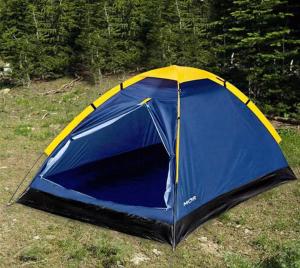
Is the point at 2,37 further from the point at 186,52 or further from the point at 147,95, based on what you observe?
the point at 147,95

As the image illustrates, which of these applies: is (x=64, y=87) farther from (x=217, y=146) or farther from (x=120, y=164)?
(x=217, y=146)

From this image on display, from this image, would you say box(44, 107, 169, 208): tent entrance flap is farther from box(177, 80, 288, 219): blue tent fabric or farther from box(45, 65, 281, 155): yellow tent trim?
box(177, 80, 288, 219): blue tent fabric

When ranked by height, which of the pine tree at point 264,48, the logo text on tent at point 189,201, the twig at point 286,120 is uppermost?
the pine tree at point 264,48

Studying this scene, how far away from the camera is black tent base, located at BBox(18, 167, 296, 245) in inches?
234

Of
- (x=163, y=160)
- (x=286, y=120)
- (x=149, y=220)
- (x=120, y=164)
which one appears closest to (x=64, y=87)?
(x=286, y=120)

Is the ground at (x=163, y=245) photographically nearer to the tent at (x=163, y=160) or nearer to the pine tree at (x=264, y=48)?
the tent at (x=163, y=160)

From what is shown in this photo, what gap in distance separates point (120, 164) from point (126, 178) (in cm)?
50

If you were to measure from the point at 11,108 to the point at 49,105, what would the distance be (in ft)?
3.90

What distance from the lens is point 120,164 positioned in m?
8.15

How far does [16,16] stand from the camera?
16.8 m

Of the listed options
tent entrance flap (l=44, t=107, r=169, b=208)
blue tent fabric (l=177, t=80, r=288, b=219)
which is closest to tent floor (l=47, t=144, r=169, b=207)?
tent entrance flap (l=44, t=107, r=169, b=208)

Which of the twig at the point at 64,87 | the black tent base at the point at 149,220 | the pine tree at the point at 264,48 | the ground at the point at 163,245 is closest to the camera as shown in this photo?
the ground at the point at 163,245

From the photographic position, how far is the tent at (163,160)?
6219 mm

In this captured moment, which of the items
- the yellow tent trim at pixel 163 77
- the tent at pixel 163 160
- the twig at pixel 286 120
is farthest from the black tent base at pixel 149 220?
the twig at pixel 286 120
